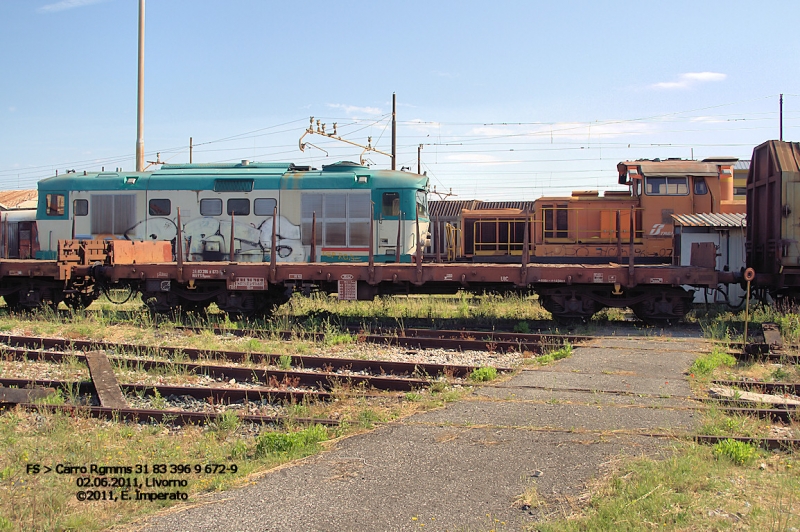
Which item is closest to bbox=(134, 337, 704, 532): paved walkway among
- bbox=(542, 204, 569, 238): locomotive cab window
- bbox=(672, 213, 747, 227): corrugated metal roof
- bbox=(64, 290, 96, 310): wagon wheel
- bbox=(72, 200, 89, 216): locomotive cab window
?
bbox=(672, 213, 747, 227): corrugated metal roof

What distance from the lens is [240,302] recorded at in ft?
43.2

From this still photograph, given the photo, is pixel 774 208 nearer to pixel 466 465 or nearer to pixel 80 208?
pixel 466 465

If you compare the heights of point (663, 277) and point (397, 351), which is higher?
point (663, 277)

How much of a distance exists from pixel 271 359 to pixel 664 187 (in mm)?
12381

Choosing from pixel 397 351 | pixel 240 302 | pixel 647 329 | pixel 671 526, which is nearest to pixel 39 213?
pixel 240 302

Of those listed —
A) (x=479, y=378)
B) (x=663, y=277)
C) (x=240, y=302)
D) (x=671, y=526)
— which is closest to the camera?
(x=671, y=526)

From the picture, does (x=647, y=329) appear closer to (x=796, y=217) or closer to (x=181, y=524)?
(x=796, y=217)

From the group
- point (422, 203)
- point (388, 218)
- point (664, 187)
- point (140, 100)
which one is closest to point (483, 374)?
point (388, 218)

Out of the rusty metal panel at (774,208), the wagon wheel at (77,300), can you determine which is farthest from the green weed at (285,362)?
the rusty metal panel at (774,208)

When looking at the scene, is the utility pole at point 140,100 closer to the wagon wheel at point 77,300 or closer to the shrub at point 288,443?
the wagon wheel at point 77,300

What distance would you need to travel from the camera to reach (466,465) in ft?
16.1

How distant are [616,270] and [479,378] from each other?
4889 mm

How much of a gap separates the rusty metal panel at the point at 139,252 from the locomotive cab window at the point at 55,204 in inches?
145

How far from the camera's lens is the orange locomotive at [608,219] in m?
16.7
